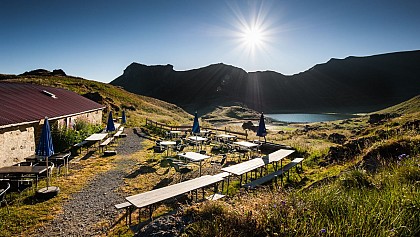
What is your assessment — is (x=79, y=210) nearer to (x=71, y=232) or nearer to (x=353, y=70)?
(x=71, y=232)

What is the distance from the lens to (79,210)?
6176 mm

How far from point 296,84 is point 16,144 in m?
183

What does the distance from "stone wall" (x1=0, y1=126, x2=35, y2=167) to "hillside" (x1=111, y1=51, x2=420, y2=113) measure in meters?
125

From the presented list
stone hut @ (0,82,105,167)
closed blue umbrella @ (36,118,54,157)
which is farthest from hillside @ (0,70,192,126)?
closed blue umbrella @ (36,118,54,157)

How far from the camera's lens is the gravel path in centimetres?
518

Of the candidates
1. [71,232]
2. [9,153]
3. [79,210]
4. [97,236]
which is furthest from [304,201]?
[9,153]

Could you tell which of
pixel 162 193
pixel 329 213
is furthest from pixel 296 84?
pixel 329 213

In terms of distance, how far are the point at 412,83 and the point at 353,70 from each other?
124 ft

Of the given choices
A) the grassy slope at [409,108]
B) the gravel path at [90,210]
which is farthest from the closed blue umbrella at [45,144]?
the grassy slope at [409,108]

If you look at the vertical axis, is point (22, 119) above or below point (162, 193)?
above

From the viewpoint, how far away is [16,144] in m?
10.0

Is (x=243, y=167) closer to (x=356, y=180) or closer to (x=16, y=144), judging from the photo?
(x=356, y=180)

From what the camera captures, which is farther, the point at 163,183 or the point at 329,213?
the point at 163,183

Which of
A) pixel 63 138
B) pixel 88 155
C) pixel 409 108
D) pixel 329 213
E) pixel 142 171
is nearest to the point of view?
pixel 329 213
